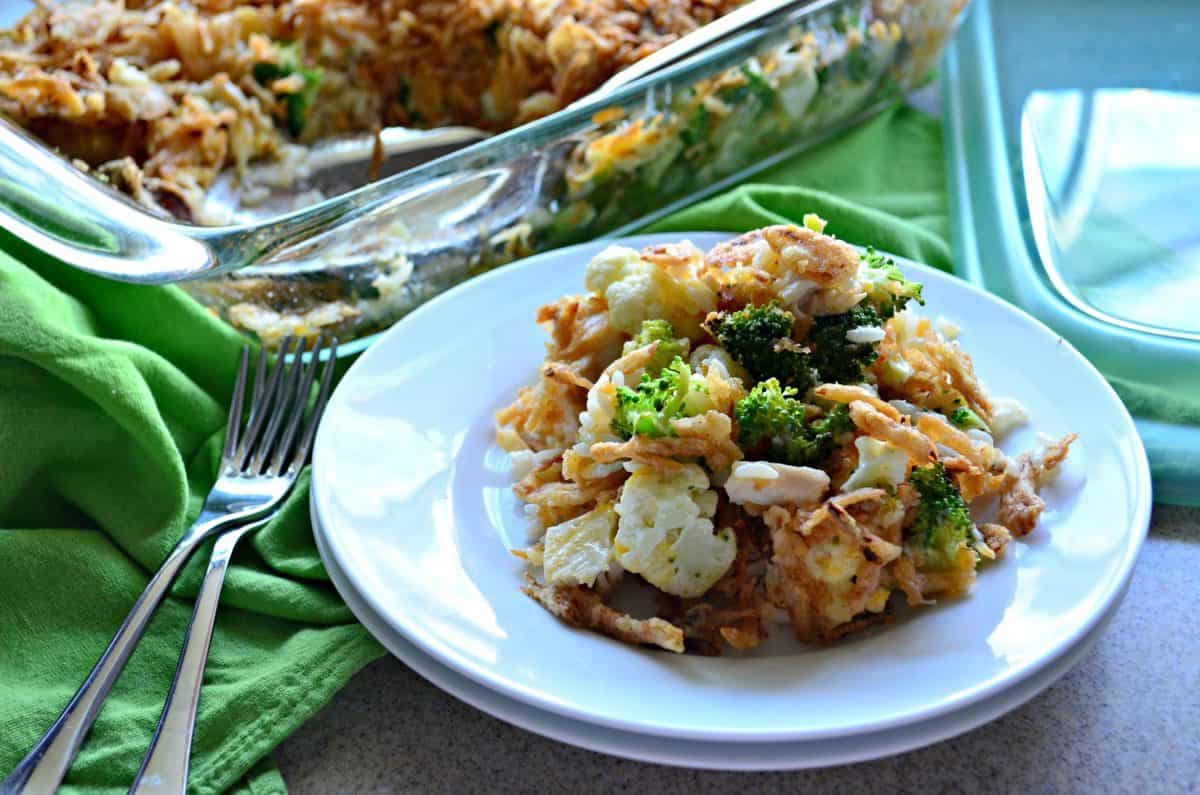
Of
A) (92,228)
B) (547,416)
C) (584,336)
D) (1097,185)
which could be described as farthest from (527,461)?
(1097,185)

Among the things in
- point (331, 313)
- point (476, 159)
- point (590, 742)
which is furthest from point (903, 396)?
point (331, 313)

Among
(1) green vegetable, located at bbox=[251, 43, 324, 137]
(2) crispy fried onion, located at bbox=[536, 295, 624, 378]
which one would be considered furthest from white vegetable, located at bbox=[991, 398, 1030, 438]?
(1) green vegetable, located at bbox=[251, 43, 324, 137]

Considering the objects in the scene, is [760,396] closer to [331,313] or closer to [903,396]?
[903,396]

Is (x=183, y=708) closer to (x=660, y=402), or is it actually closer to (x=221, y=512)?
(x=221, y=512)

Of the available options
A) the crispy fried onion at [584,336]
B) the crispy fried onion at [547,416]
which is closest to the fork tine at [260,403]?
the crispy fried onion at [547,416]

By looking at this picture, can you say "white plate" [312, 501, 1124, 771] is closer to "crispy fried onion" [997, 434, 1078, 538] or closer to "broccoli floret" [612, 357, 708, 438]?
"crispy fried onion" [997, 434, 1078, 538]

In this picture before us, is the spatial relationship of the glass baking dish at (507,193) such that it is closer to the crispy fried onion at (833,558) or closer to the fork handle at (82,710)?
the fork handle at (82,710)
